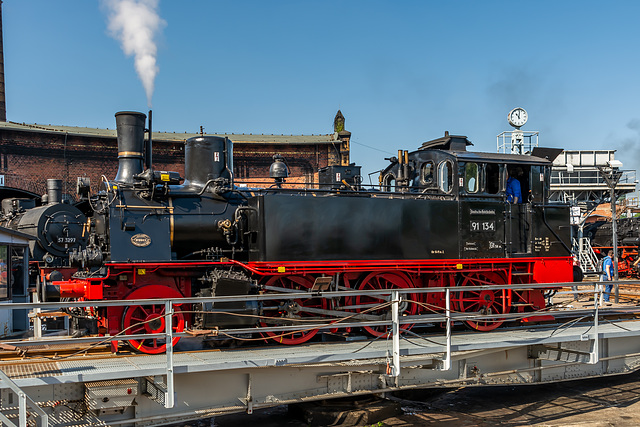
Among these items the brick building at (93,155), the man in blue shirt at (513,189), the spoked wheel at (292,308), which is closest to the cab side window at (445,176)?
the man in blue shirt at (513,189)

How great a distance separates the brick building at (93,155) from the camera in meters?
24.4

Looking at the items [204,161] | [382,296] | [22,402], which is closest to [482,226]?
[382,296]

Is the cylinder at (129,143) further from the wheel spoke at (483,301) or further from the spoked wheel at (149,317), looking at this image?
the wheel spoke at (483,301)

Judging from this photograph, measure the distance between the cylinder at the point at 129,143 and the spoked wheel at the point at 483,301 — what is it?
6.72 meters

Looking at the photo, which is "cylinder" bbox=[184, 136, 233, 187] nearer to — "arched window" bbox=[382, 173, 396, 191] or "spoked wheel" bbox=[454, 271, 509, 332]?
"arched window" bbox=[382, 173, 396, 191]

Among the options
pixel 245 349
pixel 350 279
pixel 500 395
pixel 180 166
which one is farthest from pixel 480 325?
pixel 180 166

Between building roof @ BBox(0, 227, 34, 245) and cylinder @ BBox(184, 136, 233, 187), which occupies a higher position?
cylinder @ BBox(184, 136, 233, 187)

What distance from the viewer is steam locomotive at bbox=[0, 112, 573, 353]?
29.0 feet

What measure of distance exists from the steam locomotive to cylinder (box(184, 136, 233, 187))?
0.02 meters

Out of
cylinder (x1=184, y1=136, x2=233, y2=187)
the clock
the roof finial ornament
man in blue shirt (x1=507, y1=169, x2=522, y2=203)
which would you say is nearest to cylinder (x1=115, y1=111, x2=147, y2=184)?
cylinder (x1=184, y1=136, x2=233, y2=187)

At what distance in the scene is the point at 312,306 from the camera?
9.66 metres

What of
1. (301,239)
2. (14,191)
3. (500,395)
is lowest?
(500,395)

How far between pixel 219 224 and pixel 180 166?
57.7ft

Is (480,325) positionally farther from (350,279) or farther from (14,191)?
(14,191)
